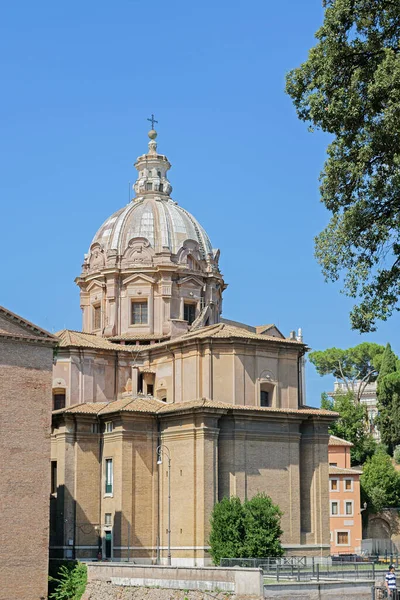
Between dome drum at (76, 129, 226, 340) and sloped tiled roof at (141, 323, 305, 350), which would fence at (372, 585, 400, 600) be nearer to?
sloped tiled roof at (141, 323, 305, 350)

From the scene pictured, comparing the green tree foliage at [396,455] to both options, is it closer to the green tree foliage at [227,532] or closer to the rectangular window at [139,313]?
the rectangular window at [139,313]

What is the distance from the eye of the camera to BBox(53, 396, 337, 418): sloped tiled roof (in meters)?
51.5

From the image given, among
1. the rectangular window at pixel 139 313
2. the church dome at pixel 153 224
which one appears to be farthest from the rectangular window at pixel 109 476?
the church dome at pixel 153 224

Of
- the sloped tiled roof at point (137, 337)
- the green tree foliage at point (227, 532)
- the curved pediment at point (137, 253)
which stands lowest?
the green tree foliage at point (227, 532)

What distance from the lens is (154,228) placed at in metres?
65.0

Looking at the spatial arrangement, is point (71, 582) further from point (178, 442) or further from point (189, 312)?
point (189, 312)

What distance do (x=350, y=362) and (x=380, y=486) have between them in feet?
110

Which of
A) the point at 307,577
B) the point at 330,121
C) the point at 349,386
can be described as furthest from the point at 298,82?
the point at 349,386

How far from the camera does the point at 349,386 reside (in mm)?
105312

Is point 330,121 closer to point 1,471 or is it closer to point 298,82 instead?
point 298,82

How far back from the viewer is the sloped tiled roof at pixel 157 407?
169ft

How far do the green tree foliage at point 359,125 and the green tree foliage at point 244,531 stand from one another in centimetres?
2220

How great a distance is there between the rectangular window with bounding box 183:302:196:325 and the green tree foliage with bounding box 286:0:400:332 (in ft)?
116

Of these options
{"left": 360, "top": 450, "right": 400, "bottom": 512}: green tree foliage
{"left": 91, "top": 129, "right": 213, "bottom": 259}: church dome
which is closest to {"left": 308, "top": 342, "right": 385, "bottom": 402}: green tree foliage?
{"left": 360, "top": 450, "right": 400, "bottom": 512}: green tree foliage
